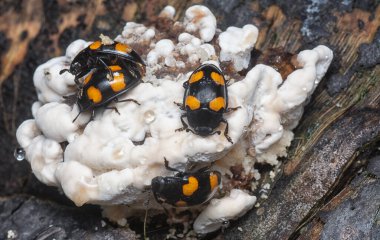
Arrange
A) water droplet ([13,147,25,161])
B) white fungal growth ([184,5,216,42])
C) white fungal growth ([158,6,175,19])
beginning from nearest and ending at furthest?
white fungal growth ([184,5,216,42]) < water droplet ([13,147,25,161]) < white fungal growth ([158,6,175,19])

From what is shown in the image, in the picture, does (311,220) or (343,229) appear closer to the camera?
(343,229)

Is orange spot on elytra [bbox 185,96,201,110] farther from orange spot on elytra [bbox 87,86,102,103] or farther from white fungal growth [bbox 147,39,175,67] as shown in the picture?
orange spot on elytra [bbox 87,86,102,103]

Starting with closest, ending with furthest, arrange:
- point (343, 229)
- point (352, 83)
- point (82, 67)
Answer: point (343, 229)
point (82, 67)
point (352, 83)

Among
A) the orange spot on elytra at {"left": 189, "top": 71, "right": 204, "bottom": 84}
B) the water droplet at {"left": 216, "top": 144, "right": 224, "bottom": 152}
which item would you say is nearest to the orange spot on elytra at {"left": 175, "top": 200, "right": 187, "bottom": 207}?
the water droplet at {"left": 216, "top": 144, "right": 224, "bottom": 152}

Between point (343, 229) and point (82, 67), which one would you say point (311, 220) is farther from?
point (82, 67)

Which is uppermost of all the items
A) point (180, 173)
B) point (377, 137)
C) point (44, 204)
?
point (377, 137)

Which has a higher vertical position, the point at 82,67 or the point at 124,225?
the point at 82,67

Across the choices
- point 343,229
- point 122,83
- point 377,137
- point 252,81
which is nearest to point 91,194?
point 122,83
